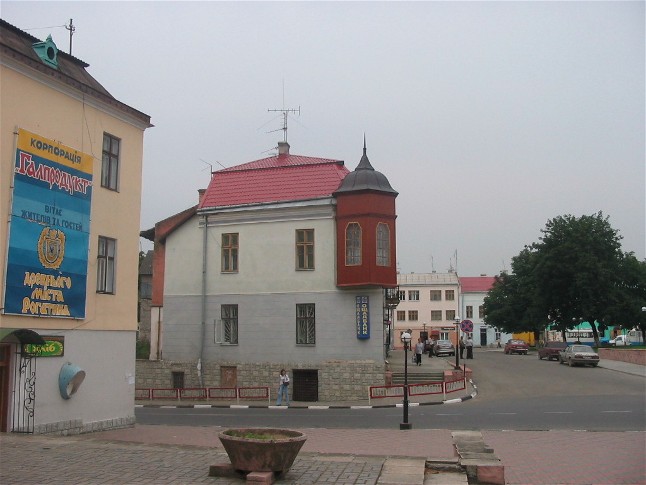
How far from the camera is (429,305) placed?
284 ft

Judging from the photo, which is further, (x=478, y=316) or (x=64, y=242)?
(x=478, y=316)

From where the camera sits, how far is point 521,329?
75812 mm

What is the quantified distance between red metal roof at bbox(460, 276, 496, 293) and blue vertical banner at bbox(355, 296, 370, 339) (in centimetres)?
6689

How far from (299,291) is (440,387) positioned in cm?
755

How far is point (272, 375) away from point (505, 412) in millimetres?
11567

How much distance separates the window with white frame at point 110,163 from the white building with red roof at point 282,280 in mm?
12002

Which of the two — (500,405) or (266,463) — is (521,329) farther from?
(266,463)

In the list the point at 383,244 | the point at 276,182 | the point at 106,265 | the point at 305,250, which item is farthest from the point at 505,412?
the point at 276,182

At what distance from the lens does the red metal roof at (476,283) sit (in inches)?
3738

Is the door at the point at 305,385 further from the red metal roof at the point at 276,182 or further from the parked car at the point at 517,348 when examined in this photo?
the parked car at the point at 517,348

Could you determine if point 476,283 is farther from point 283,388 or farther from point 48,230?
point 48,230

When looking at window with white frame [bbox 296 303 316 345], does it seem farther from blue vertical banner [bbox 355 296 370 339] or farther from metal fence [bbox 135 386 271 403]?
metal fence [bbox 135 386 271 403]

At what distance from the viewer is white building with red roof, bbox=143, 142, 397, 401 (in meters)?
29.7

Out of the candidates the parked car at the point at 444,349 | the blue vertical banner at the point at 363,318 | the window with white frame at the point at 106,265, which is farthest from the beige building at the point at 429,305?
the window with white frame at the point at 106,265
